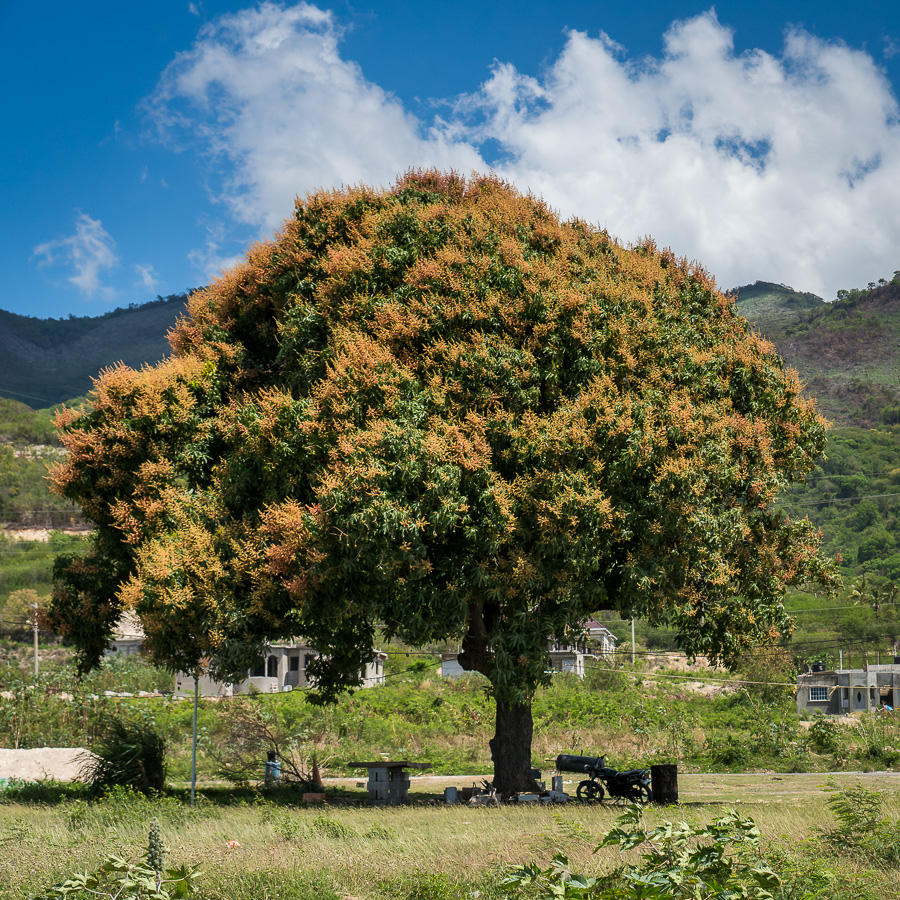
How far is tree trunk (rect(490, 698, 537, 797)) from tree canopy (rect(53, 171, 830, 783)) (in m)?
1.59

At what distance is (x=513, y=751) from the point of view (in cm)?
1986

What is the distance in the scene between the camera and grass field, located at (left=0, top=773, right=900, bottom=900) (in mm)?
8398

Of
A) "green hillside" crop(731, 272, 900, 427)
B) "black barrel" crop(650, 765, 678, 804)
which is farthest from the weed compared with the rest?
"green hillside" crop(731, 272, 900, 427)

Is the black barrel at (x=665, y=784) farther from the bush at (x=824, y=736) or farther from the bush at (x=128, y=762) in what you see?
the bush at (x=824, y=736)

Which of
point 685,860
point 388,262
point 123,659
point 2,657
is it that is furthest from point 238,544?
point 2,657

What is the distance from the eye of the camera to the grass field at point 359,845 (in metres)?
8.40

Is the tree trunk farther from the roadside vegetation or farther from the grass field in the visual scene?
the grass field

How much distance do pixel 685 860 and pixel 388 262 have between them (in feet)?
51.0

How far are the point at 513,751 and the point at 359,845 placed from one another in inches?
373

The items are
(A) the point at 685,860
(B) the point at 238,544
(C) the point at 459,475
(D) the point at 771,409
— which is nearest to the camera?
(A) the point at 685,860

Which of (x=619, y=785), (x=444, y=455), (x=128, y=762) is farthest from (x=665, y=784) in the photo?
(x=128, y=762)

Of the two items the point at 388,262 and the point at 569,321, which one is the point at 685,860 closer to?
the point at 569,321

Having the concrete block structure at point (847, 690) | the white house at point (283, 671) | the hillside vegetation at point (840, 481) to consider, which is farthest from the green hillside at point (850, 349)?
the white house at point (283, 671)

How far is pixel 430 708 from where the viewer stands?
35906 millimetres
